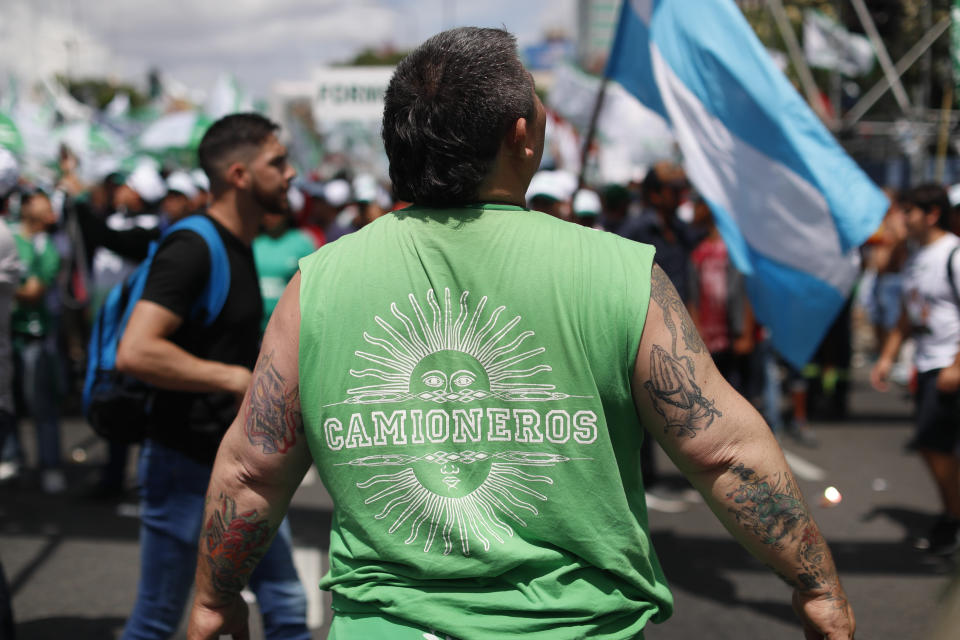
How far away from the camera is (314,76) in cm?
1102

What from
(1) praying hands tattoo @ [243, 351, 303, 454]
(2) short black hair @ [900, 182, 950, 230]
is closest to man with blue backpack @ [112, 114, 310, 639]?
(1) praying hands tattoo @ [243, 351, 303, 454]

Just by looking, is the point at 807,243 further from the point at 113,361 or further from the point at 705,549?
the point at 113,361

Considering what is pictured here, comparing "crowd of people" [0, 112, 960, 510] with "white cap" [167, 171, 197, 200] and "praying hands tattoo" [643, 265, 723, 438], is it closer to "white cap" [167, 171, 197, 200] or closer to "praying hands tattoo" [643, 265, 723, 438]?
"white cap" [167, 171, 197, 200]

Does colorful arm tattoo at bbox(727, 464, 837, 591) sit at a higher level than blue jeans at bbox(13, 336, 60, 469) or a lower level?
higher

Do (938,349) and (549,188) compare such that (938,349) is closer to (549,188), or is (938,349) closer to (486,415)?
(549,188)

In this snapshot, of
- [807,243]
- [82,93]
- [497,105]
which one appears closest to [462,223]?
[497,105]

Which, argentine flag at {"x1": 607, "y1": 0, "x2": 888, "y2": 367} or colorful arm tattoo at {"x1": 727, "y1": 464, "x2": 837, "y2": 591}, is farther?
argentine flag at {"x1": 607, "y1": 0, "x2": 888, "y2": 367}

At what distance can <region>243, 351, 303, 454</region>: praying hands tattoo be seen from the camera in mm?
1715

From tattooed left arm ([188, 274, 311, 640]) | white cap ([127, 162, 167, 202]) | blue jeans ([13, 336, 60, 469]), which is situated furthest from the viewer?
white cap ([127, 162, 167, 202])

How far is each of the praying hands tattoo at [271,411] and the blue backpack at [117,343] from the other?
1260mm

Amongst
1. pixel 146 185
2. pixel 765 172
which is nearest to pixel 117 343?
pixel 765 172

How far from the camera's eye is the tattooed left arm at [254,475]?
1.71 metres

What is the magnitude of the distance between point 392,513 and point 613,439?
0.39 m

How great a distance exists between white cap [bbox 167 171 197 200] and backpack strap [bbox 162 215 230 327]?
5.00 metres
